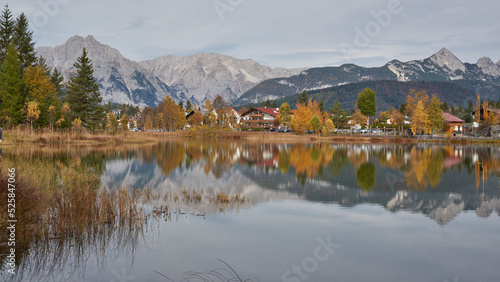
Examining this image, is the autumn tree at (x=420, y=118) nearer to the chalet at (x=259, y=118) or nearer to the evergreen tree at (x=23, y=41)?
the chalet at (x=259, y=118)

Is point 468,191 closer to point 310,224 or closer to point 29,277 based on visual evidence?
point 310,224

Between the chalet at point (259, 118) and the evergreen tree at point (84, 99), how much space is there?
101026mm

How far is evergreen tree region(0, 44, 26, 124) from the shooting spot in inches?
2016

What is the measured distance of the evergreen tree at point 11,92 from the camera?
5122cm

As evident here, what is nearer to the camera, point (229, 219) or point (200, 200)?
point (229, 219)

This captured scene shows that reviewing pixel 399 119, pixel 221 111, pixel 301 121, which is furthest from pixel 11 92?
pixel 399 119

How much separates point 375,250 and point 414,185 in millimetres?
15554

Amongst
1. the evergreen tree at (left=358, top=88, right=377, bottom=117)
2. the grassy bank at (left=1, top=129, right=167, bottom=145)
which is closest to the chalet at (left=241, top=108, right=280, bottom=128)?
the evergreen tree at (left=358, top=88, right=377, bottom=117)

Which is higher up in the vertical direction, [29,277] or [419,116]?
[419,116]

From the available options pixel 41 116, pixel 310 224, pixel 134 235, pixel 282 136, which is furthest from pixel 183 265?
pixel 282 136

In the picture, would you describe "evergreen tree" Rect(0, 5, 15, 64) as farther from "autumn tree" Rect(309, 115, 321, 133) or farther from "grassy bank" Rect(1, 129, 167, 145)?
"autumn tree" Rect(309, 115, 321, 133)

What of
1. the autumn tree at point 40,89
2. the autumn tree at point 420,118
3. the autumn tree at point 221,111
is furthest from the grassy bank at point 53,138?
the autumn tree at point 420,118

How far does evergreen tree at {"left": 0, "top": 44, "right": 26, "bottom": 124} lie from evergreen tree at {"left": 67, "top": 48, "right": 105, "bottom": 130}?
1066cm

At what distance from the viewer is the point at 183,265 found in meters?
9.38
